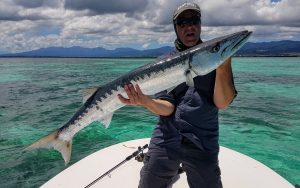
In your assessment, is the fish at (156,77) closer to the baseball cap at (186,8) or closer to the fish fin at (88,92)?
the fish fin at (88,92)

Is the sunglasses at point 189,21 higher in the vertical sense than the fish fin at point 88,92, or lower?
higher

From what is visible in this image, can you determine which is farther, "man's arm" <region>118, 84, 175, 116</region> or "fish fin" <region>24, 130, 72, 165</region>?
"fish fin" <region>24, 130, 72, 165</region>

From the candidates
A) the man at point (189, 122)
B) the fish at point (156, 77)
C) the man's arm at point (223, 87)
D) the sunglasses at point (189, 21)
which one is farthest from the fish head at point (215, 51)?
the sunglasses at point (189, 21)

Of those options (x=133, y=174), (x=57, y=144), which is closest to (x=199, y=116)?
(x=57, y=144)

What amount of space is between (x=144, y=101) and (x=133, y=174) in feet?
6.67

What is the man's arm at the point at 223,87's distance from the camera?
3771mm

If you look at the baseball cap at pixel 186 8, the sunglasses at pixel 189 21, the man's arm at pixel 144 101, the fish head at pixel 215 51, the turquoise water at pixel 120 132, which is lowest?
the turquoise water at pixel 120 132

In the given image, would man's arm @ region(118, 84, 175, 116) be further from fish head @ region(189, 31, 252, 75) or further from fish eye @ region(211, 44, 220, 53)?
fish eye @ region(211, 44, 220, 53)

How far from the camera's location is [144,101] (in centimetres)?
402

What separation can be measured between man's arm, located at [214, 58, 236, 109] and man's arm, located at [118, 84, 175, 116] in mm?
618

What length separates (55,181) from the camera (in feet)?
17.8

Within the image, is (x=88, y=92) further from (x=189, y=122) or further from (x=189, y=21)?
(x=189, y=21)

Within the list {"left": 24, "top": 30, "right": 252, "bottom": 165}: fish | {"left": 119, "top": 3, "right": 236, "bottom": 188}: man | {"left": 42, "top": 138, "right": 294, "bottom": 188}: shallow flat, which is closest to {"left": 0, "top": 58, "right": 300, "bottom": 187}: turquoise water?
{"left": 42, "top": 138, "right": 294, "bottom": 188}: shallow flat

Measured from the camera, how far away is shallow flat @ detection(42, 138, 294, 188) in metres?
5.23
